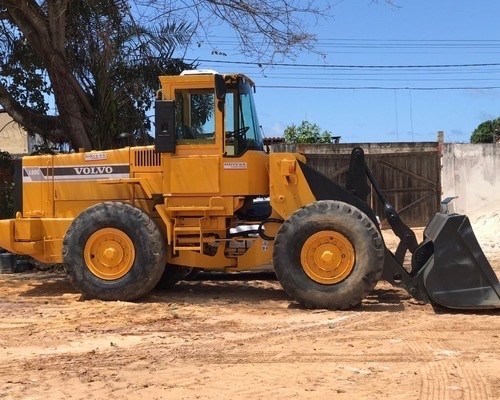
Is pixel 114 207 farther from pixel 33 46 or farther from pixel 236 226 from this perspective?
pixel 33 46

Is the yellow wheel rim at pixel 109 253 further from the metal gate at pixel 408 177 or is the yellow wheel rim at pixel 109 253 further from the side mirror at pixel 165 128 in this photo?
the metal gate at pixel 408 177

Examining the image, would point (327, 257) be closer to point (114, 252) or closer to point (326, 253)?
point (326, 253)

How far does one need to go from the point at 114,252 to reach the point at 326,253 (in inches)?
108

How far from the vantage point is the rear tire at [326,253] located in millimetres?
8141

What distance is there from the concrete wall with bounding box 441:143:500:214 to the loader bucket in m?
11.6

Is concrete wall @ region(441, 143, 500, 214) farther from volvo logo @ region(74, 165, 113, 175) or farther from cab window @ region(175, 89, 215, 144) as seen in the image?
volvo logo @ region(74, 165, 113, 175)

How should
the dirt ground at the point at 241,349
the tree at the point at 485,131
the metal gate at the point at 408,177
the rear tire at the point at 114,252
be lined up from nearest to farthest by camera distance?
the dirt ground at the point at 241,349 → the rear tire at the point at 114,252 → the metal gate at the point at 408,177 → the tree at the point at 485,131

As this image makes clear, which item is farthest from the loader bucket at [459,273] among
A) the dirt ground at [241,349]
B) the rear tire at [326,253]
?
the rear tire at [326,253]

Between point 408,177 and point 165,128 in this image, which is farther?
point 408,177

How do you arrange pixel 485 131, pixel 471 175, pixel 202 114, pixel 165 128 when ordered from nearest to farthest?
pixel 165 128, pixel 202 114, pixel 471 175, pixel 485 131

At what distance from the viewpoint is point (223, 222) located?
29.1 ft

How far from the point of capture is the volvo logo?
30.5 ft

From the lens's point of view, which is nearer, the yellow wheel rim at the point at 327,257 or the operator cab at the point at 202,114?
the yellow wheel rim at the point at 327,257

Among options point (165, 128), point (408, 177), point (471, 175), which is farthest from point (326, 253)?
point (471, 175)
